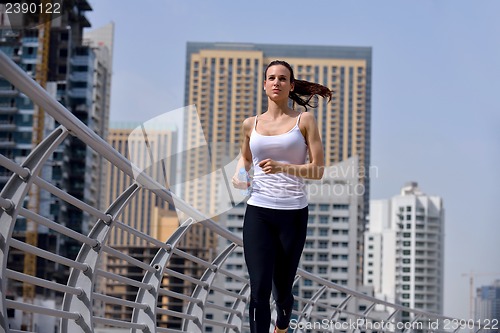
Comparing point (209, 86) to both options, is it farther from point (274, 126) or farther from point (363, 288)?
point (274, 126)

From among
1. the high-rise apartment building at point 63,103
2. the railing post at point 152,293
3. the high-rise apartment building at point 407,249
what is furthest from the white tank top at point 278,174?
the high-rise apartment building at point 407,249

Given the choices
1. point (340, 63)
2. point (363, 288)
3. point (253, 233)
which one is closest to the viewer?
point (253, 233)

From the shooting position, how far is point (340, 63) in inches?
7067

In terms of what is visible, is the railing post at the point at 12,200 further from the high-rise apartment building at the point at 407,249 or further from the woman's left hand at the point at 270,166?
the high-rise apartment building at the point at 407,249

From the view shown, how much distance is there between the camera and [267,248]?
12.6ft

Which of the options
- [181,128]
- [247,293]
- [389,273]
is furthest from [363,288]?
[247,293]

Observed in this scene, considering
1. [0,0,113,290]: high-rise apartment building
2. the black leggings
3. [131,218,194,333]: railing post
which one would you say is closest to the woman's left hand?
the black leggings

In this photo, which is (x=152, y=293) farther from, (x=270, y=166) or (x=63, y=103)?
(x=63, y=103)

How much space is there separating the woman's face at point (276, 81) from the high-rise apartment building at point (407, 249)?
167556 millimetres

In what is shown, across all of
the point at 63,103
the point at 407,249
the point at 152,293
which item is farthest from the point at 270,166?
the point at 407,249

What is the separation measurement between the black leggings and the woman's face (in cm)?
45

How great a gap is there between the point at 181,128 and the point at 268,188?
16445cm

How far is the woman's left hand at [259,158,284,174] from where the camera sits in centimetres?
372

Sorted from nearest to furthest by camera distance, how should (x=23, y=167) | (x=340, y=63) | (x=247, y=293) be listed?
(x=23, y=167)
(x=247, y=293)
(x=340, y=63)
